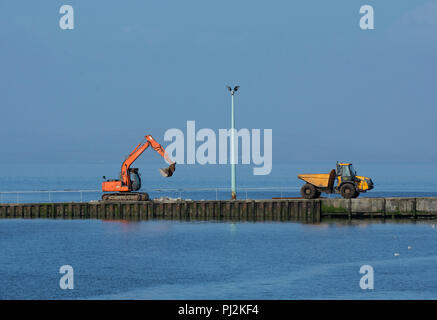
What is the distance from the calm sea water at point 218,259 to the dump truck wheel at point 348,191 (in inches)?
118

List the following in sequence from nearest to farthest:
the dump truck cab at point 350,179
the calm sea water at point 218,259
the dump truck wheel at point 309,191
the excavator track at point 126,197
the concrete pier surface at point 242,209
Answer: the calm sea water at point 218,259 → the dump truck cab at point 350,179 → the concrete pier surface at point 242,209 → the dump truck wheel at point 309,191 → the excavator track at point 126,197

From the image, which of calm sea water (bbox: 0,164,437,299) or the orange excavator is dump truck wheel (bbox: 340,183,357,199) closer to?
calm sea water (bbox: 0,164,437,299)

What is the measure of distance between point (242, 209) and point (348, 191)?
36.3 ft

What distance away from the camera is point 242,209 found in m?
74.5

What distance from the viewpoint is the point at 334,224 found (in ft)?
238

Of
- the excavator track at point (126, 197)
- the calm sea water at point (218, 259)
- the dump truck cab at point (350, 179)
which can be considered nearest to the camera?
the calm sea water at point (218, 259)

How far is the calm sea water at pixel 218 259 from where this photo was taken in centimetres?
4119

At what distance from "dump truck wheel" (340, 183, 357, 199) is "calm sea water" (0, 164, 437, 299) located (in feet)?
9.84

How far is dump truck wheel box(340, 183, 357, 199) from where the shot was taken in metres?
71.2
